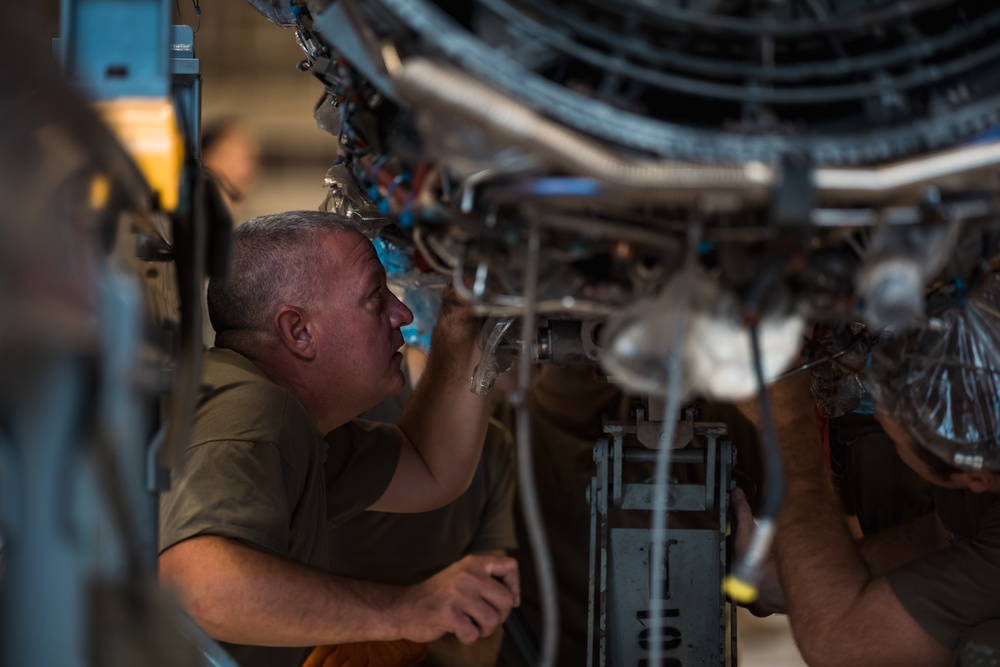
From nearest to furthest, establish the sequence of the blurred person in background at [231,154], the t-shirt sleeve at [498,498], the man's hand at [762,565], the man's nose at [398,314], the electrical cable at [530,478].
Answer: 1. the electrical cable at [530,478]
2. the man's hand at [762,565]
3. the man's nose at [398,314]
4. the t-shirt sleeve at [498,498]
5. the blurred person in background at [231,154]

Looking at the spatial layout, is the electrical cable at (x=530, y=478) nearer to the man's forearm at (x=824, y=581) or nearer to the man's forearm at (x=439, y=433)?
the man's forearm at (x=824, y=581)

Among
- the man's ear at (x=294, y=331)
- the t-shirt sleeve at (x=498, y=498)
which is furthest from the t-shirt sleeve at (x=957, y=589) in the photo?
the t-shirt sleeve at (x=498, y=498)

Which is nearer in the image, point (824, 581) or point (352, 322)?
point (824, 581)

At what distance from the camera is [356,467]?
84.4 inches

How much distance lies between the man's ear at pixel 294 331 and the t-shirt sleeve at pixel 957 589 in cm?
98

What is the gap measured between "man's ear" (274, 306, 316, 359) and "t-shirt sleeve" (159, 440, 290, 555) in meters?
0.34

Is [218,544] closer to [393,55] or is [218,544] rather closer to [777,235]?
[393,55]

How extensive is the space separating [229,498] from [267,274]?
0.50 meters

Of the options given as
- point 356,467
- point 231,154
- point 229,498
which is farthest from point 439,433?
point 231,154

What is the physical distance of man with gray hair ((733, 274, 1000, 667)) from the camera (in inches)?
54.6

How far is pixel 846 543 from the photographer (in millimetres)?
1684

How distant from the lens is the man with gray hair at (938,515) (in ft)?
4.55

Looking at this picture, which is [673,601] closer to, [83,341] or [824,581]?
[824,581]

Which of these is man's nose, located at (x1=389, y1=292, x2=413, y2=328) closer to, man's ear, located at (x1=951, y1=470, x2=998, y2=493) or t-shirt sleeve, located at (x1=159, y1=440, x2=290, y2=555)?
t-shirt sleeve, located at (x1=159, y1=440, x2=290, y2=555)
